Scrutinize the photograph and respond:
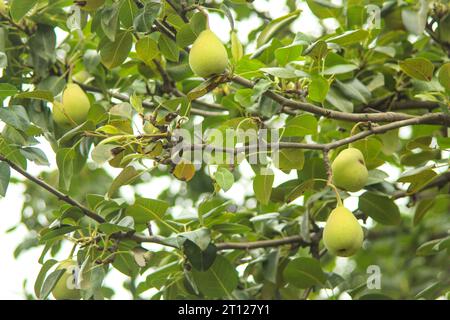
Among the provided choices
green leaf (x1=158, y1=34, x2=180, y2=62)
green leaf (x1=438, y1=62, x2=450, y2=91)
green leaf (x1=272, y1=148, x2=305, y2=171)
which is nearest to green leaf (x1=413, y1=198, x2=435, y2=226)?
green leaf (x1=438, y1=62, x2=450, y2=91)

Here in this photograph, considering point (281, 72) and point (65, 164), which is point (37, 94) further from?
point (281, 72)

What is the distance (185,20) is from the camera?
1412 mm

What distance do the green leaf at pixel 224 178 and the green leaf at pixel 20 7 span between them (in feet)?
1.69

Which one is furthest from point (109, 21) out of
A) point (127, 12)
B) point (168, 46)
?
point (168, 46)

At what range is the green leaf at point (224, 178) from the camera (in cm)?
138

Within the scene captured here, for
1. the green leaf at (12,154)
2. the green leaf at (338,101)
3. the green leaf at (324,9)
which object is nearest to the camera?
the green leaf at (12,154)

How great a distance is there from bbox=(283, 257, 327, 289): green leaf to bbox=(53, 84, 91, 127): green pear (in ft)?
1.80

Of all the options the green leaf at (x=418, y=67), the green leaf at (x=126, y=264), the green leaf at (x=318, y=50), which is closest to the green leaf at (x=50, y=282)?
the green leaf at (x=126, y=264)

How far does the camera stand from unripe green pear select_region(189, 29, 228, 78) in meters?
1.30

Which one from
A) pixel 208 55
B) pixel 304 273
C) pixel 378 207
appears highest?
pixel 208 55

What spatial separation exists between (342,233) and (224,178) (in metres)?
0.22

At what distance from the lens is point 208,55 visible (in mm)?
1300

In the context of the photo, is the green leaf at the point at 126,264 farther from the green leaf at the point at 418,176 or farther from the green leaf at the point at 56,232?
the green leaf at the point at 418,176
